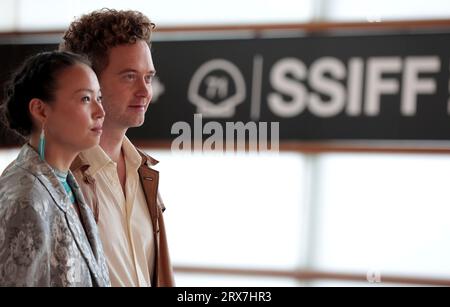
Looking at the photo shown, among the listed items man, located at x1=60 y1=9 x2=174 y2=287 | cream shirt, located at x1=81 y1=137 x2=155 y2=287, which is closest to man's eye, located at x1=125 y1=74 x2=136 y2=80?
man, located at x1=60 y1=9 x2=174 y2=287

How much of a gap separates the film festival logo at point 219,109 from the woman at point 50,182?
2.62 m

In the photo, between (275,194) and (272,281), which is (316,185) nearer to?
(275,194)

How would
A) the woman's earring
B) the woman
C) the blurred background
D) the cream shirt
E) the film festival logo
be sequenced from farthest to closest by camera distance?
the film festival logo
the blurred background
the cream shirt
the woman's earring
the woman

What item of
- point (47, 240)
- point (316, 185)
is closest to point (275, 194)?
point (316, 185)

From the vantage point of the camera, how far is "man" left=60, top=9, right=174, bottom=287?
1.58 meters

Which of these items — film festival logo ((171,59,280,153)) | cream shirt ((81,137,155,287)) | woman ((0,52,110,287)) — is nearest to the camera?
woman ((0,52,110,287))

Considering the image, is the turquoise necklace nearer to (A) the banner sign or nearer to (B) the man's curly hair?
(B) the man's curly hair

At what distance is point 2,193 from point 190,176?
8.87 feet

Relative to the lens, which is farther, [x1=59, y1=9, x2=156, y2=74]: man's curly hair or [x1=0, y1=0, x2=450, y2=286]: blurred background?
[x1=0, y1=0, x2=450, y2=286]: blurred background

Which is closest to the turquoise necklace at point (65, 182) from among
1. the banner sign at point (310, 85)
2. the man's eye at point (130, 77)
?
the man's eye at point (130, 77)

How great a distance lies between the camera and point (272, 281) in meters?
4.05

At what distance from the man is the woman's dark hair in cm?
18

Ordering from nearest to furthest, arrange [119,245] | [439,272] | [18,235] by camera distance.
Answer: [18,235]
[119,245]
[439,272]

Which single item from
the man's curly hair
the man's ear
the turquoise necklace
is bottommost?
the turquoise necklace
